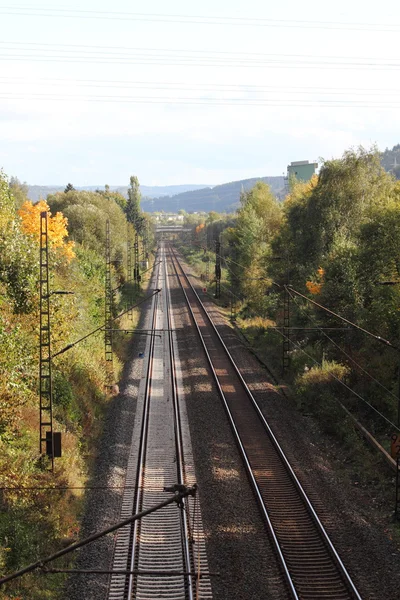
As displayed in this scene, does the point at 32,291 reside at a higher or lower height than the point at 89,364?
Answer: higher

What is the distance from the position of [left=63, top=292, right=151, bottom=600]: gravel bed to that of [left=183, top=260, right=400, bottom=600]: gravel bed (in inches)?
234

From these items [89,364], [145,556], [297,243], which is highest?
[297,243]

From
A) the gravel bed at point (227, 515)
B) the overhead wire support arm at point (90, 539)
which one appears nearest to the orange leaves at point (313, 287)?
the gravel bed at point (227, 515)

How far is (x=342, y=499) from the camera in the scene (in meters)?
18.1

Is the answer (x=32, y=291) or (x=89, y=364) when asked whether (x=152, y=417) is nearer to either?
(x=89, y=364)

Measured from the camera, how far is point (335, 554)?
48.1 ft

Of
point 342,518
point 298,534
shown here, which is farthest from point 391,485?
point 298,534

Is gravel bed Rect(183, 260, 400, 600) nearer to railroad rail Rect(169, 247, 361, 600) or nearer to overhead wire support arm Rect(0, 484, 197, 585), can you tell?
railroad rail Rect(169, 247, 361, 600)

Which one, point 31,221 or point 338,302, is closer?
point 338,302

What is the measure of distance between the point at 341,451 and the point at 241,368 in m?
13.0

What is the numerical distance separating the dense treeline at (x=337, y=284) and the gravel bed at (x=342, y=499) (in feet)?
5.09

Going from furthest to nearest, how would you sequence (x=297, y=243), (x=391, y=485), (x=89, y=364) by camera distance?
1. (x=297, y=243)
2. (x=89, y=364)
3. (x=391, y=485)

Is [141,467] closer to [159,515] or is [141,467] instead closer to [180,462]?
[180,462]

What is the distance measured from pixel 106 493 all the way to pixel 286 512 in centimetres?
570
